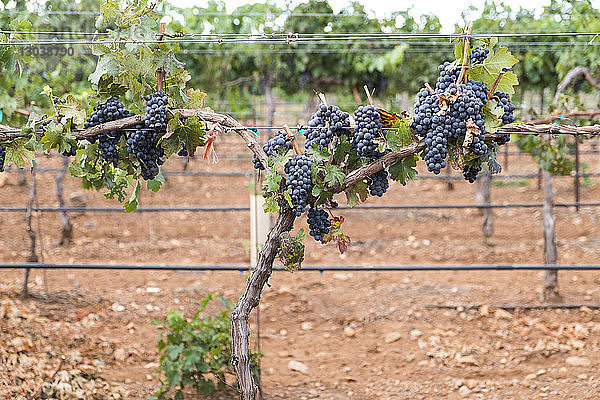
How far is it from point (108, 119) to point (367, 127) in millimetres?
1054

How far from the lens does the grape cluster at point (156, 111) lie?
259 centimetres

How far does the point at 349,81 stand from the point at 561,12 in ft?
8.94

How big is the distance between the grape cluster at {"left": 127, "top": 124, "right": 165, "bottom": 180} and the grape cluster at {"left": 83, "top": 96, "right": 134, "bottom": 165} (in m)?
0.06

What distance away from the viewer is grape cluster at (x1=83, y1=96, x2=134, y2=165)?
8.86 feet

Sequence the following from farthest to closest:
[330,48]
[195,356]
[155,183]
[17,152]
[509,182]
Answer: [509,182] < [330,48] < [195,356] < [155,183] < [17,152]

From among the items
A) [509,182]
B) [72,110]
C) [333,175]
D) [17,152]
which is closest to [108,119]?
[72,110]

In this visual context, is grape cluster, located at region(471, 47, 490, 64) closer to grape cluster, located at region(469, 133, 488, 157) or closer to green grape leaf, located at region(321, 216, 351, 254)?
grape cluster, located at region(469, 133, 488, 157)

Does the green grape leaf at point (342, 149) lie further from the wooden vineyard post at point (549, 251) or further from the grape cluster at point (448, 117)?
the wooden vineyard post at point (549, 251)

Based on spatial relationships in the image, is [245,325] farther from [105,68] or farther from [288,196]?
[105,68]

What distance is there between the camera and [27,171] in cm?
940

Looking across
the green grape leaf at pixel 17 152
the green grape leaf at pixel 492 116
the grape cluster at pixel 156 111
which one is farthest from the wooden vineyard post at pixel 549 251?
the green grape leaf at pixel 17 152

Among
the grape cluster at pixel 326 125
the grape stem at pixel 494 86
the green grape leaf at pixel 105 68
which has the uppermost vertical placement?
the green grape leaf at pixel 105 68

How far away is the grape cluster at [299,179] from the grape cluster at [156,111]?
522mm

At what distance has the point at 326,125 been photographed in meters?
2.58
